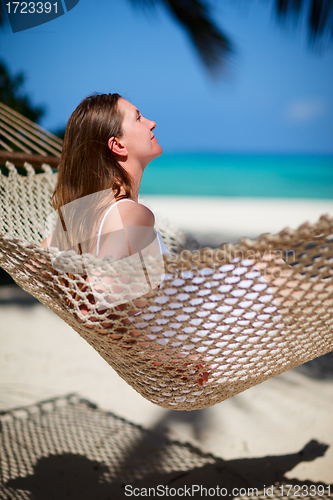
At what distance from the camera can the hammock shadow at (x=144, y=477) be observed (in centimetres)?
104

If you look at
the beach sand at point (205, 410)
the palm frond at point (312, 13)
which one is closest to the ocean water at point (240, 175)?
the palm frond at point (312, 13)

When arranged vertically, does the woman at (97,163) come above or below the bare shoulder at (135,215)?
above

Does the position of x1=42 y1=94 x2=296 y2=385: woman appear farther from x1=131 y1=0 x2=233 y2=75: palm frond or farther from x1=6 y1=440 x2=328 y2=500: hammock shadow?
x1=131 y1=0 x2=233 y2=75: palm frond

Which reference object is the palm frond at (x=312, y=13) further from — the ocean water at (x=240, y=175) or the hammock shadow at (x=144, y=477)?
the ocean water at (x=240, y=175)

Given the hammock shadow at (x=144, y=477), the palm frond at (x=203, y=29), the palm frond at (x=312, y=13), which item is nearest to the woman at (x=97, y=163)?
the hammock shadow at (x=144, y=477)

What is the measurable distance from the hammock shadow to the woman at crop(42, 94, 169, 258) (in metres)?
0.67

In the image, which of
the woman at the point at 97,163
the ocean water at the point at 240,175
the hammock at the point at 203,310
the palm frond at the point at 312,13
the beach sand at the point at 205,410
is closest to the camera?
the hammock at the point at 203,310

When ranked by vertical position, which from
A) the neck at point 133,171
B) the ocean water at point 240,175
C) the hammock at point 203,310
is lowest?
the ocean water at point 240,175

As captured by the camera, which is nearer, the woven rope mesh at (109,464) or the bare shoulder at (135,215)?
the bare shoulder at (135,215)

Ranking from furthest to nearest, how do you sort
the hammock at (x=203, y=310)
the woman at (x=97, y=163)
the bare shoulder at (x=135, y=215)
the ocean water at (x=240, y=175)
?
the ocean water at (x=240, y=175), the woman at (x=97, y=163), the bare shoulder at (x=135, y=215), the hammock at (x=203, y=310)

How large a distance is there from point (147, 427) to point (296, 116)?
16101mm

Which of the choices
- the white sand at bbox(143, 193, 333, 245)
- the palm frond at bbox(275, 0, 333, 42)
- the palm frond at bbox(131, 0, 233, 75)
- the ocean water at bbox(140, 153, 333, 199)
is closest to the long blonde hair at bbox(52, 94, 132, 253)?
the palm frond at bbox(275, 0, 333, 42)

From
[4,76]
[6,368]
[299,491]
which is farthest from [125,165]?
[4,76]

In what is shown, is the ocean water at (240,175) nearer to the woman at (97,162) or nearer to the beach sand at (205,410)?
the beach sand at (205,410)
